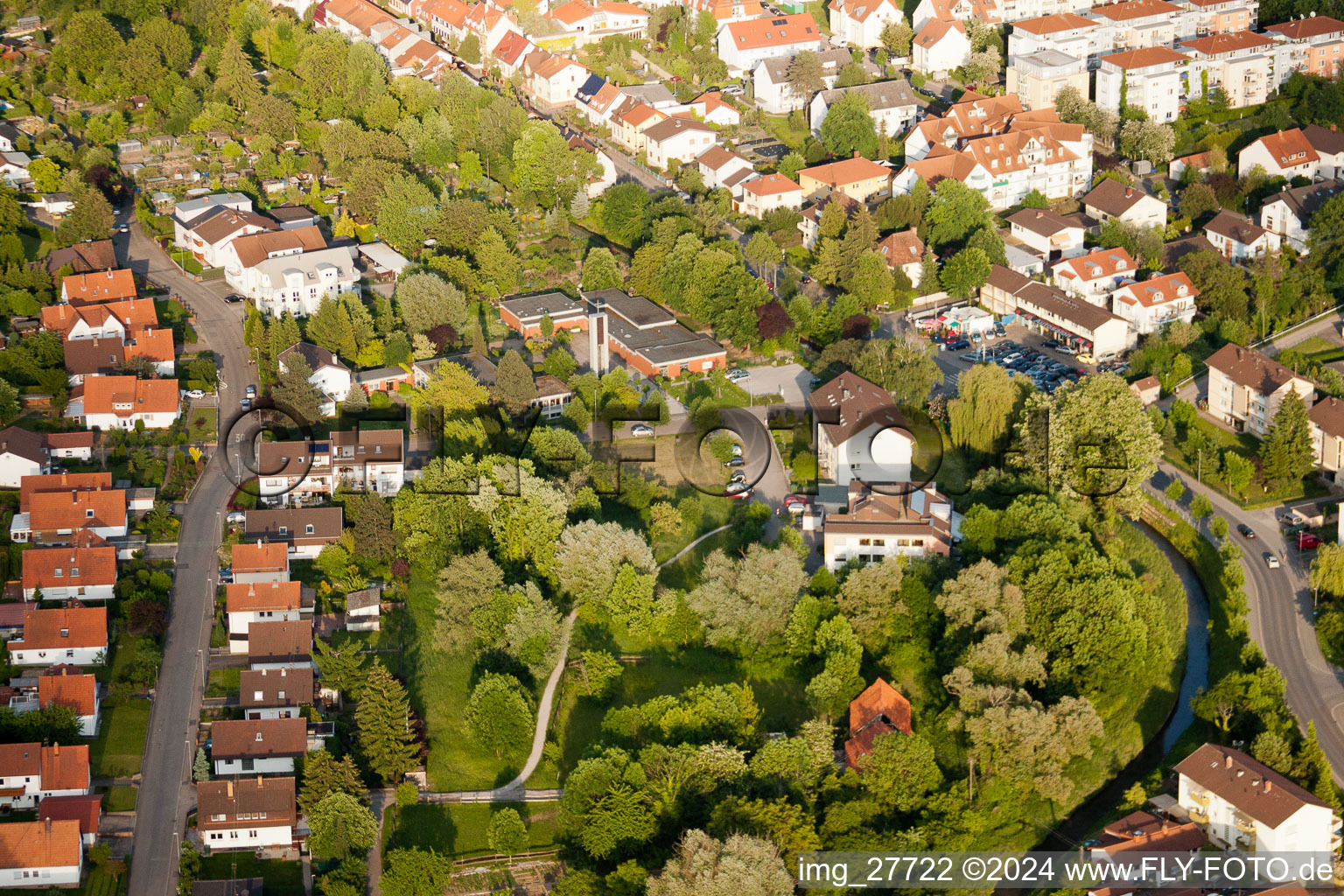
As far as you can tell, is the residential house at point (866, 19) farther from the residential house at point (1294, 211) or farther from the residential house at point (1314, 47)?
the residential house at point (1294, 211)

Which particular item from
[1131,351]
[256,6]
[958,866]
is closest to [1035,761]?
[958,866]

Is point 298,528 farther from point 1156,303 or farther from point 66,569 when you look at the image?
point 1156,303

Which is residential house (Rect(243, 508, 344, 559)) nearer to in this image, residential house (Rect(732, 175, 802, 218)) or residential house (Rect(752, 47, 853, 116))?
residential house (Rect(732, 175, 802, 218))

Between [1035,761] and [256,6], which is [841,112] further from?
[1035,761]

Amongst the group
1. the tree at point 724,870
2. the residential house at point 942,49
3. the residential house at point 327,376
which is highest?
the residential house at point 942,49

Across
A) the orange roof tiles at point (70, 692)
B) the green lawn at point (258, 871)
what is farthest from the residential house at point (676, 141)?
the green lawn at point (258, 871)

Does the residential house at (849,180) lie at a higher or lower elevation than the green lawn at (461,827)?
higher
